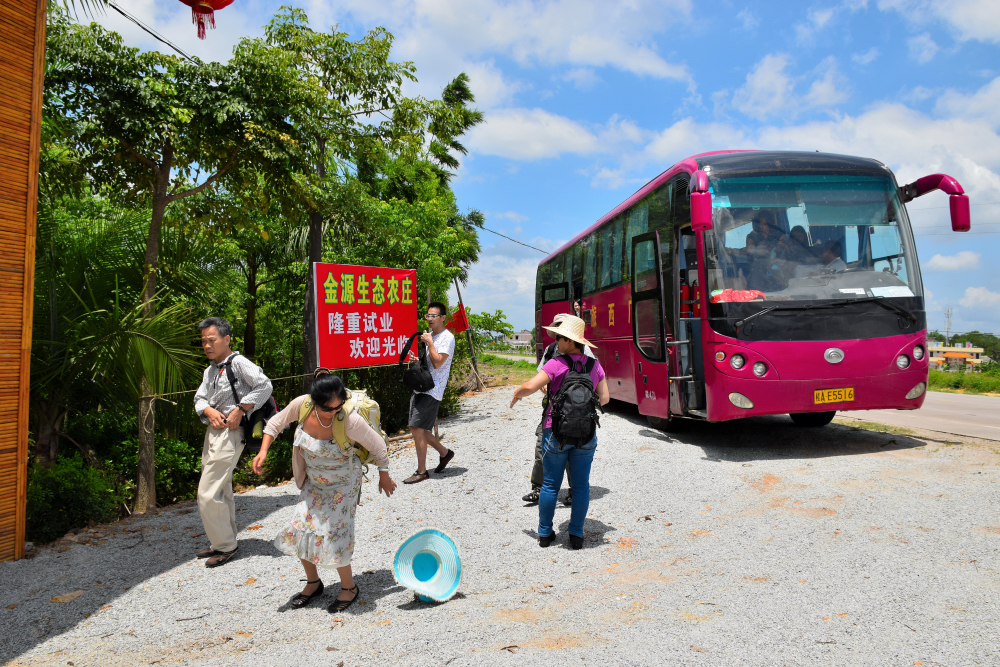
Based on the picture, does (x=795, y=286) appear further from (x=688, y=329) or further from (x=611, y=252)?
(x=611, y=252)

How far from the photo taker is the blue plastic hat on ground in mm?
3953

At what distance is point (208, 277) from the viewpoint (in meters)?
8.15

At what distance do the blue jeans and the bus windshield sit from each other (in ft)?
10.0

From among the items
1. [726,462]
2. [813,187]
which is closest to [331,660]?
[726,462]

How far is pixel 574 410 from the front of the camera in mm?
4516

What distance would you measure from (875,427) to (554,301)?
6.68 metres

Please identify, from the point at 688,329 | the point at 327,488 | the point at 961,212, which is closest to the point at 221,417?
the point at 327,488

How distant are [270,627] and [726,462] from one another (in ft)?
16.6

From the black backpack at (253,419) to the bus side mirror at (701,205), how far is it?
4.35 meters

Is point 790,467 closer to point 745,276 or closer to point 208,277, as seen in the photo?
point 745,276

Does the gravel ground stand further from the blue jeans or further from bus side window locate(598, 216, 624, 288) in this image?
bus side window locate(598, 216, 624, 288)

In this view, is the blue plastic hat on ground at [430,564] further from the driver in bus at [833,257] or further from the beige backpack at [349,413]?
the driver in bus at [833,257]

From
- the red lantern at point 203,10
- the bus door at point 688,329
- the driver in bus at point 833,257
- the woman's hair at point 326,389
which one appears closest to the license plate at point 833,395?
the bus door at point 688,329

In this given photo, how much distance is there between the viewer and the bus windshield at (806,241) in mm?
6906
